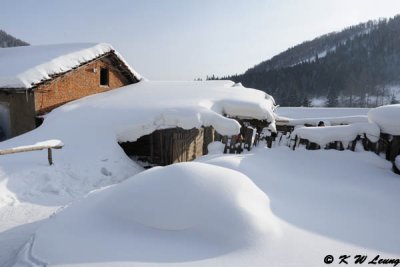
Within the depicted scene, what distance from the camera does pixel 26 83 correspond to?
1205cm

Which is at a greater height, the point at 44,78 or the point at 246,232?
the point at 44,78

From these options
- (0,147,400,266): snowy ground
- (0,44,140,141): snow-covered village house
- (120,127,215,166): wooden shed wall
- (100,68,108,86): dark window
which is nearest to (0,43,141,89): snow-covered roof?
(0,44,140,141): snow-covered village house

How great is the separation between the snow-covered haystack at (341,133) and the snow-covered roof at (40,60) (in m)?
10.4

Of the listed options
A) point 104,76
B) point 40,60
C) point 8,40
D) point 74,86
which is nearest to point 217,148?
point 74,86

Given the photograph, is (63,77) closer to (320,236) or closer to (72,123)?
(72,123)

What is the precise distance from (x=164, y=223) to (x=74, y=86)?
12791mm

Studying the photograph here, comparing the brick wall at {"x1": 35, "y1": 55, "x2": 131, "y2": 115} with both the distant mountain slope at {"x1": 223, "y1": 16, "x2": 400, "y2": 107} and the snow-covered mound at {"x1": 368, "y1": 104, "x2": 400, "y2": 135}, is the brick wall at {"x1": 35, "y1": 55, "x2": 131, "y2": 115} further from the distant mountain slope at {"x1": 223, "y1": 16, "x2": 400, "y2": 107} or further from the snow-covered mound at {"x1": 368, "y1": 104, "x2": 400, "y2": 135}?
the distant mountain slope at {"x1": 223, "y1": 16, "x2": 400, "y2": 107}

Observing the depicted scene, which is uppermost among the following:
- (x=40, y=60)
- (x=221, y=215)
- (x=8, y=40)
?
(x=8, y=40)

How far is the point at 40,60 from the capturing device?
13.9m

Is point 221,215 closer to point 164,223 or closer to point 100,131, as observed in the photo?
point 164,223

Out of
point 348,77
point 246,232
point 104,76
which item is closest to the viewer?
point 246,232

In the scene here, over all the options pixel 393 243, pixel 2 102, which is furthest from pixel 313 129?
pixel 2 102

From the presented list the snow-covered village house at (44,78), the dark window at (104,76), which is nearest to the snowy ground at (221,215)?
the snow-covered village house at (44,78)

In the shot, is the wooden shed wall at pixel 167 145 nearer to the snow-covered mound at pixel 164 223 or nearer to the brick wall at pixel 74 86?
the brick wall at pixel 74 86
